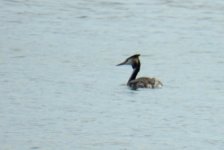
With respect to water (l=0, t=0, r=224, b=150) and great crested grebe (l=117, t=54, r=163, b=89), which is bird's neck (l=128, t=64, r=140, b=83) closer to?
great crested grebe (l=117, t=54, r=163, b=89)

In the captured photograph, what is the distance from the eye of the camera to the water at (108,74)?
805 inches

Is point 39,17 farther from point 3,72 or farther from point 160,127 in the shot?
point 160,127

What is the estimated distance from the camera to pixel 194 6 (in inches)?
1489

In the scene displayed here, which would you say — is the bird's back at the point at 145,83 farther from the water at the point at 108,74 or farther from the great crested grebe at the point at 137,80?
the water at the point at 108,74

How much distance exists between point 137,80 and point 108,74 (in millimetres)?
1232

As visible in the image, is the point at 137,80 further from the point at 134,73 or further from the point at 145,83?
the point at 134,73

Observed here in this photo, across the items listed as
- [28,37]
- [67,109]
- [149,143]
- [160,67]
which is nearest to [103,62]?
[160,67]

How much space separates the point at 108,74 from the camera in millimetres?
26672

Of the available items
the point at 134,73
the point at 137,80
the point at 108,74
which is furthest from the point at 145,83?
the point at 108,74

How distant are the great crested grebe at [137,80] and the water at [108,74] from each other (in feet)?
0.50

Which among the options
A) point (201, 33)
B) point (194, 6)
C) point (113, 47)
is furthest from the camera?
point (194, 6)

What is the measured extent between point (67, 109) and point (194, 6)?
1584cm

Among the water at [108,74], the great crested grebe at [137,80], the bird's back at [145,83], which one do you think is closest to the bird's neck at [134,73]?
the great crested grebe at [137,80]

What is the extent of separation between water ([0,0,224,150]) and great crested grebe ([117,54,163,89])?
0.15 metres
